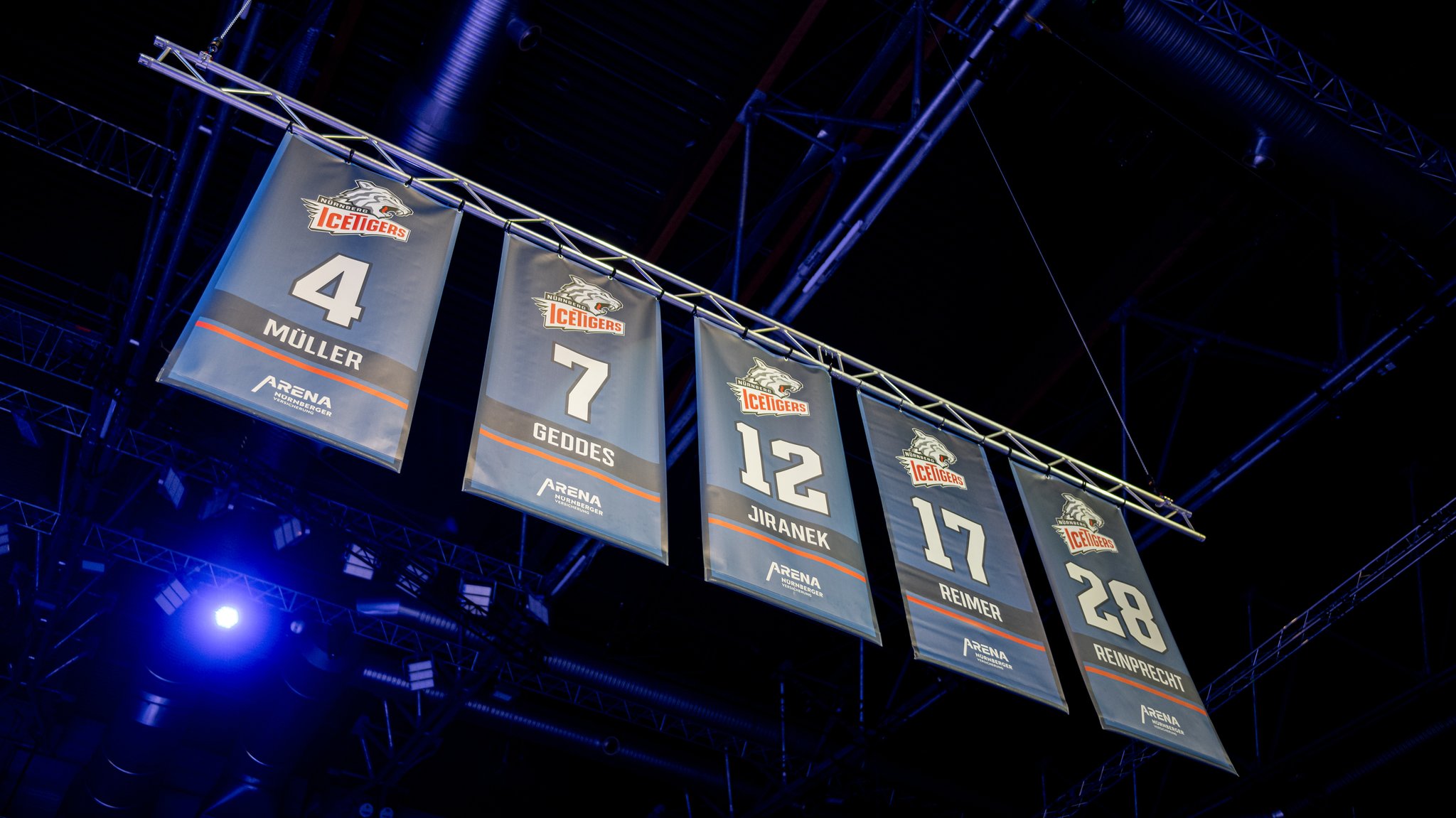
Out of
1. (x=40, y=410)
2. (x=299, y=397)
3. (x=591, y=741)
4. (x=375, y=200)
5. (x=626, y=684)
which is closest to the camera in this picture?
(x=299, y=397)

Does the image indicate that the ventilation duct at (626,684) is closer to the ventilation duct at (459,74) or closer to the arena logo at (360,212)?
the ventilation duct at (459,74)

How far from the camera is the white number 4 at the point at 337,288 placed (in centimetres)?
466

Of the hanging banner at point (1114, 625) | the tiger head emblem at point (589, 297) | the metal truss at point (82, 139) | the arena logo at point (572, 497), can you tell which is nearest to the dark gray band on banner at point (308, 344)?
the arena logo at point (572, 497)

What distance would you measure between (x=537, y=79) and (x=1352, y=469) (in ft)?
32.6

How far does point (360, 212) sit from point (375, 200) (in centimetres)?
19

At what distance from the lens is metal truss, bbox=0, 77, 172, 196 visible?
874 centimetres

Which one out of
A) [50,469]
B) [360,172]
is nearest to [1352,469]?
[360,172]

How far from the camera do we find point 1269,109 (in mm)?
7574

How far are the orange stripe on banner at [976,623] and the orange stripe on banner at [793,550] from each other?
39 centimetres

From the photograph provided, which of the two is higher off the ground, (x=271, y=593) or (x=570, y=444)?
(x=570, y=444)

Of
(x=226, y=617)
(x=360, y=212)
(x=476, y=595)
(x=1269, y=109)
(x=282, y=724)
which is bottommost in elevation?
(x=282, y=724)

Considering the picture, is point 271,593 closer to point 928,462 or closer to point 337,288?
point 337,288

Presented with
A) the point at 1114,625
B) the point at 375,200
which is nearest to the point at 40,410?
the point at 375,200

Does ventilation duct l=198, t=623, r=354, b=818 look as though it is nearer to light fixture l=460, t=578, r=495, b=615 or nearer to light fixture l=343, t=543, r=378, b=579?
light fixture l=343, t=543, r=378, b=579
